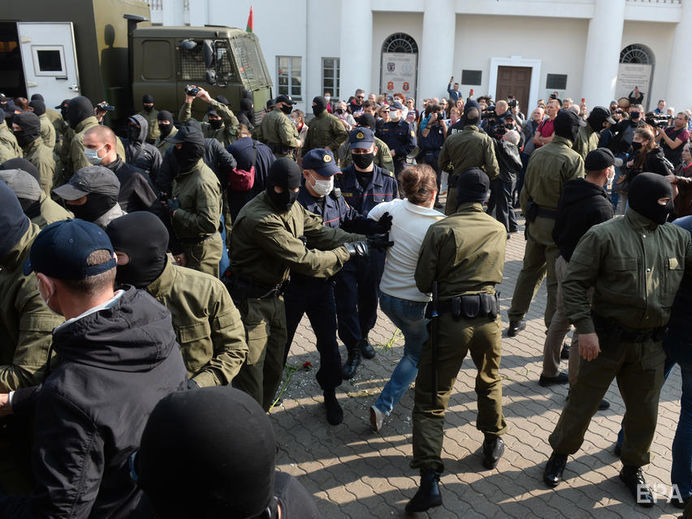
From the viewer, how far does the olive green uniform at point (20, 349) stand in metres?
2.23

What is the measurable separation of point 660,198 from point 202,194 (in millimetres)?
3321

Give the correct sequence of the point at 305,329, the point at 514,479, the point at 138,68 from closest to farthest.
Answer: the point at 514,479 → the point at 305,329 → the point at 138,68

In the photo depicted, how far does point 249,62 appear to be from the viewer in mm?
10805

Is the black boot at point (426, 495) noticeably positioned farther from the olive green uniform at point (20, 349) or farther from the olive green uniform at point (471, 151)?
the olive green uniform at point (471, 151)

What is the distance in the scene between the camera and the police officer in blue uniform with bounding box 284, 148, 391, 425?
166 inches

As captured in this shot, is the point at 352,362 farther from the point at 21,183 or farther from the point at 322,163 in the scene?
the point at 21,183

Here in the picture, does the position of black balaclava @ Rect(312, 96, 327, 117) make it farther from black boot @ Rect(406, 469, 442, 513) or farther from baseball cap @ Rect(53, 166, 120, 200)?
black boot @ Rect(406, 469, 442, 513)

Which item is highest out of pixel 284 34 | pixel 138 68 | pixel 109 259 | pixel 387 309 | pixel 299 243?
pixel 284 34

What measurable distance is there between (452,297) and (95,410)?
2318 millimetres

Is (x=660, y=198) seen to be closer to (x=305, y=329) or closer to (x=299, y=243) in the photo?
(x=299, y=243)

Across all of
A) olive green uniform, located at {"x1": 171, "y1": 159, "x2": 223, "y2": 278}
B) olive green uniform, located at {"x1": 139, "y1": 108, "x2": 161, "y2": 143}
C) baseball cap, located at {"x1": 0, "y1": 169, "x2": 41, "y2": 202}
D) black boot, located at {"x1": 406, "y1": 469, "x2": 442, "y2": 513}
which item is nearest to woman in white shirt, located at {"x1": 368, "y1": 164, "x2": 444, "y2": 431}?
black boot, located at {"x1": 406, "y1": 469, "x2": 442, "y2": 513}

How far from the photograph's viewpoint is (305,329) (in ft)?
20.6

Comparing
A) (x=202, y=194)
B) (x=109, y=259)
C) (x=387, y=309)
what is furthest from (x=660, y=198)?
(x=202, y=194)

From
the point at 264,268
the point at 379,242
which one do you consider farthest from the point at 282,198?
the point at 379,242
